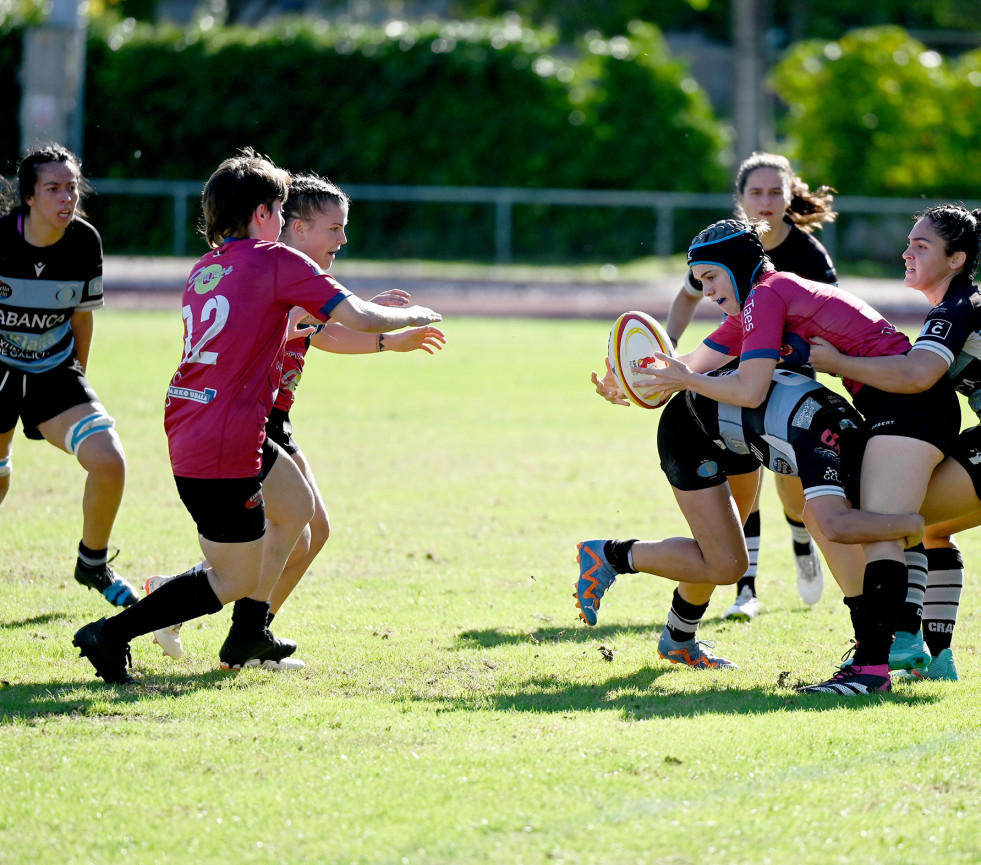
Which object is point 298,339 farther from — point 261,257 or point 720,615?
point 720,615

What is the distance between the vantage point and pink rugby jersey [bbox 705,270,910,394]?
4906 millimetres

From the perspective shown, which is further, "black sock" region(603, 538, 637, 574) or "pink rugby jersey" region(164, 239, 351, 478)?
"black sock" region(603, 538, 637, 574)

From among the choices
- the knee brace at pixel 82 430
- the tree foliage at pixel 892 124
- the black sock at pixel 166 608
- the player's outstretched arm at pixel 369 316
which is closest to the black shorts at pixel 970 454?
the player's outstretched arm at pixel 369 316

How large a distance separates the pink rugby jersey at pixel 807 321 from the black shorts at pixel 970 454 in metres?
0.42

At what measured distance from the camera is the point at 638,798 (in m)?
3.69

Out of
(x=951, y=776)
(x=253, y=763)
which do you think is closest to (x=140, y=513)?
(x=253, y=763)

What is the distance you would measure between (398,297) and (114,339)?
11.3 metres

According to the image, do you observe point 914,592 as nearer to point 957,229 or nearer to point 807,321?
point 807,321

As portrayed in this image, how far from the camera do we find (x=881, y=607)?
15.9ft

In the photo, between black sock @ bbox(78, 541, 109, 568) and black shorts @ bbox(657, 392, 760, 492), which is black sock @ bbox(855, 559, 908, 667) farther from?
black sock @ bbox(78, 541, 109, 568)

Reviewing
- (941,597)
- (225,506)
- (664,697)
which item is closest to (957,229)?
(941,597)

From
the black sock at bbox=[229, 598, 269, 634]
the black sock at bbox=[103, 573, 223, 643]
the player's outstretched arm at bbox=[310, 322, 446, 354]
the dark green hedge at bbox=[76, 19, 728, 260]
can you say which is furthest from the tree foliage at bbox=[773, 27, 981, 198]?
the black sock at bbox=[103, 573, 223, 643]

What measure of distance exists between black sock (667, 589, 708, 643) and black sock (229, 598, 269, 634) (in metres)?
1.62

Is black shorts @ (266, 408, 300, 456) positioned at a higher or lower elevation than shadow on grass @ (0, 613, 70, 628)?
higher
